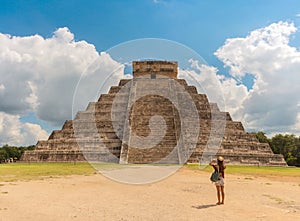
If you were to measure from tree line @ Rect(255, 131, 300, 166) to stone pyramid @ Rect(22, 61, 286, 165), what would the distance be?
51.7 feet

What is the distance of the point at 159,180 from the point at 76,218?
846 cm

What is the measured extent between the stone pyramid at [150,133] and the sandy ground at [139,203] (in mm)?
15293

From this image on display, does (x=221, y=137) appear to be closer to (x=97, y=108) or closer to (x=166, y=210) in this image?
(x=97, y=108)

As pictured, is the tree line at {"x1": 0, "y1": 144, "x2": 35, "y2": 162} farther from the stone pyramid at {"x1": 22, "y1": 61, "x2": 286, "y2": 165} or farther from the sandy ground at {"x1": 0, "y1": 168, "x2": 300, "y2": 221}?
the sandy ground at {"x1": 0, "y1": 168, "x2": 300, "y2": 221}

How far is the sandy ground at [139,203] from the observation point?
7.94 m

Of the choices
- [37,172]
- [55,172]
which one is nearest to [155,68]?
[55,172]

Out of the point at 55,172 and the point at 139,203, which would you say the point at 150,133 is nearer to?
the point at 55,172

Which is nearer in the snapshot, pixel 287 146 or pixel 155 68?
pixel 155 68

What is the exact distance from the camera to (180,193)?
1188 centimetres

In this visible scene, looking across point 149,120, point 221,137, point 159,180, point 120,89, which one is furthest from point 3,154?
point 159,180

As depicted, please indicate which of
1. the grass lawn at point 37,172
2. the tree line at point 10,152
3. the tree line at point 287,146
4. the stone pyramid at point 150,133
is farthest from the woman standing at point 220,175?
the tree line at point 10,152

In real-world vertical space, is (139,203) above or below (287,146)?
below

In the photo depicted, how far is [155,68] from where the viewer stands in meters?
45.2

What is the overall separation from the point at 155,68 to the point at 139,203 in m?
36.4
